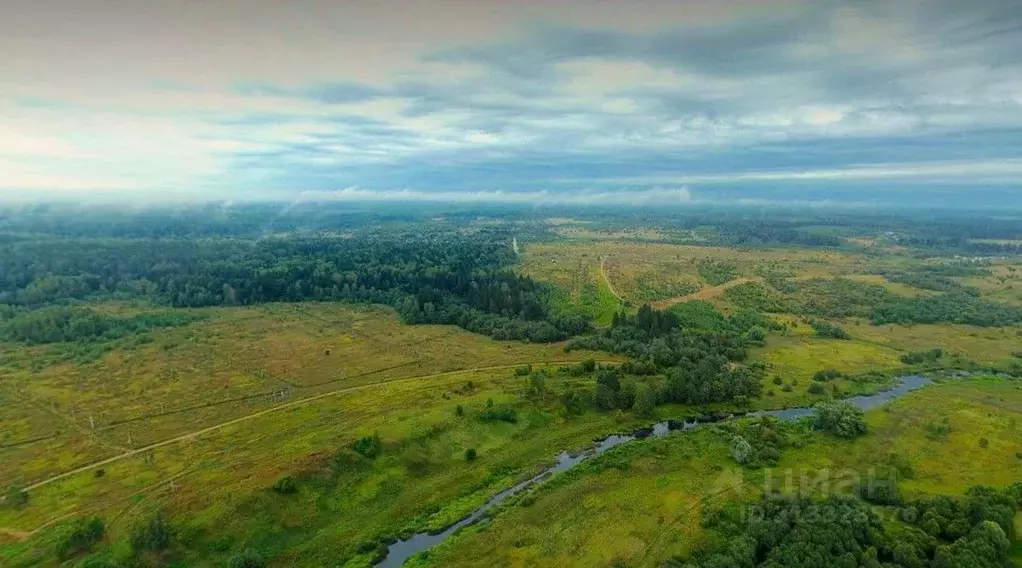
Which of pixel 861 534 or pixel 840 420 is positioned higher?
pixel 861 534

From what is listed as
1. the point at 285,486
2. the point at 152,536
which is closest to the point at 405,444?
the point at 285,486

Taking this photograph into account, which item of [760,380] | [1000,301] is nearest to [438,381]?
[760,380]

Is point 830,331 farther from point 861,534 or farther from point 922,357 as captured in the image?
point 861,534

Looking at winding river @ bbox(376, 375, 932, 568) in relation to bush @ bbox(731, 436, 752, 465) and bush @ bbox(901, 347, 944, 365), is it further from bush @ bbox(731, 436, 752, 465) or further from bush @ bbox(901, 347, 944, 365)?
bush @ bbox(731, 436, 752, 465)

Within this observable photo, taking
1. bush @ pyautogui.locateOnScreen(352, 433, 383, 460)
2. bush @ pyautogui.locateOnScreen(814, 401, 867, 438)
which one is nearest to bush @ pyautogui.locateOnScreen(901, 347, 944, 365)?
bush @ pyautogui.locateOnScreen(814, 401, 867, 438)

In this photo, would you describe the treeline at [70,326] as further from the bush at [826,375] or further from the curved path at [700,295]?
the bush at [826,375]

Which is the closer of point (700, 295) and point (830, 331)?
point (830, 331)

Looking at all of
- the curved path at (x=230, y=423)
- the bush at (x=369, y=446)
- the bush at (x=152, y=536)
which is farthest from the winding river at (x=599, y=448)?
the curved path at (x=230, y=423)

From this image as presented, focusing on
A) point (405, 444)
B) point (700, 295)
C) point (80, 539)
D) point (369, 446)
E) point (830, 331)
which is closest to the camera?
point (80, 539)
